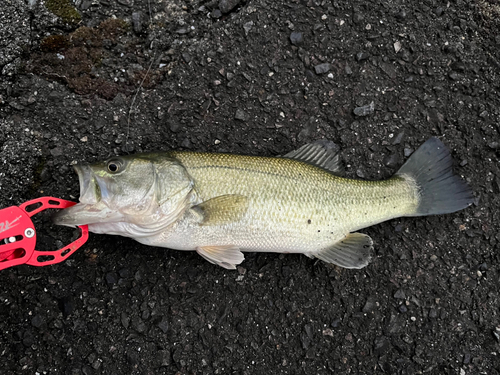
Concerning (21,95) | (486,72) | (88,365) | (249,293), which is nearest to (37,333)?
(88,365)

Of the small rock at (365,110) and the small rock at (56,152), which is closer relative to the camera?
the small rock at (56,152)

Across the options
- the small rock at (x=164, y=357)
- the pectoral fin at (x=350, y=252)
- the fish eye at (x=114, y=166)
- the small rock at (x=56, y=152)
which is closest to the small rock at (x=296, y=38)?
the pectoral fin at (x=350, y=252)

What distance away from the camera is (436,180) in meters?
3.24

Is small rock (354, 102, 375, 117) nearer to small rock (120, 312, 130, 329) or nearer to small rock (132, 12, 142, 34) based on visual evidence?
small rock (132, 12, 142, 34)

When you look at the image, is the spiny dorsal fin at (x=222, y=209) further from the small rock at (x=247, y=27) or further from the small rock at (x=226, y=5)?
the small rock at (x=226, y=5)

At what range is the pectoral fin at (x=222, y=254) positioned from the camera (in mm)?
2941

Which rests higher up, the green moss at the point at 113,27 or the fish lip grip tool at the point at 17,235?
the green moss at the point at 113,27

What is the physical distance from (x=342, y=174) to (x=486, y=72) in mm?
1659

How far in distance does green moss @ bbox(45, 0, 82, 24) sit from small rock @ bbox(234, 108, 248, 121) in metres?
1.55

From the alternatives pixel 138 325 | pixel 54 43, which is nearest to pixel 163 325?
pixel 138 325

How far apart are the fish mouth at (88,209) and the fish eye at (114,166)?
0.40 feet

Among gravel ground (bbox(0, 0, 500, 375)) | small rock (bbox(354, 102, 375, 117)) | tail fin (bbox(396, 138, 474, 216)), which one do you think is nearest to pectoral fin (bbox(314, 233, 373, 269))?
gravel ground (bbox(0, 0, 500, 375))

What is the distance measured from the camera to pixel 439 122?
11.3 ft

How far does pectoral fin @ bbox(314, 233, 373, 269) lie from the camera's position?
311cm
